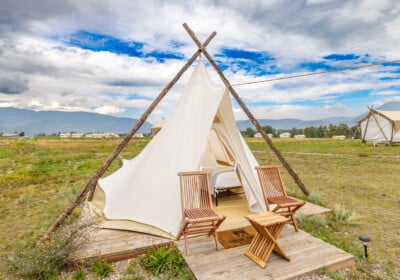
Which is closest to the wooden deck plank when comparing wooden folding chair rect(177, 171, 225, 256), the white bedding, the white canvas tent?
wooden folding chair rect(177, 171, 225, 256)

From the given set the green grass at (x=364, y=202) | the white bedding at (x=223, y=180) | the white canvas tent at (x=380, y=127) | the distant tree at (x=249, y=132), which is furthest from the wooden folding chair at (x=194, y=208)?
the distant tree at (x=249, y=132)

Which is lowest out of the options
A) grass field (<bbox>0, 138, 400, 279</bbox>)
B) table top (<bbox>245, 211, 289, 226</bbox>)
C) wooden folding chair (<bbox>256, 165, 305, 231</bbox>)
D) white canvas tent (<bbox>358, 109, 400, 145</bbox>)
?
grass field (<bbox>0, 138, 400, 279</bbox>)

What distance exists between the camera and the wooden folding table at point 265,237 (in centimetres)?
323

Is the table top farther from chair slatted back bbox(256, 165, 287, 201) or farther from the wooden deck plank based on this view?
chair slatted back bbox(256, 165, 287, 201)

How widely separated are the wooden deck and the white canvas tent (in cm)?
2490

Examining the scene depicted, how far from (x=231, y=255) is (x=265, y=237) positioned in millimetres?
605

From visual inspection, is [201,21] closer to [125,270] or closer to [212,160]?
[212,160]

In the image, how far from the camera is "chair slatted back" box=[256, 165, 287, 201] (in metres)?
4.71

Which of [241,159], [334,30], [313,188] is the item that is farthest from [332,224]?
[334,30]

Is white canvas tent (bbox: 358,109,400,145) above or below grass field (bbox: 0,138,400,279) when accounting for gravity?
above

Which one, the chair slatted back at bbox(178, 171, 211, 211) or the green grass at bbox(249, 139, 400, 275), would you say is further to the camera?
the chair slatted back at bbox(178, 171, 211, 211)

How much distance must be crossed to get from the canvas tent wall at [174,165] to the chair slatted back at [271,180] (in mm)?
387

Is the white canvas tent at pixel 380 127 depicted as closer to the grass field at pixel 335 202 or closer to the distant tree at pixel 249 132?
the grass field at pixel 335 202

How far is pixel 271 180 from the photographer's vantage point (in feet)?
15.9
